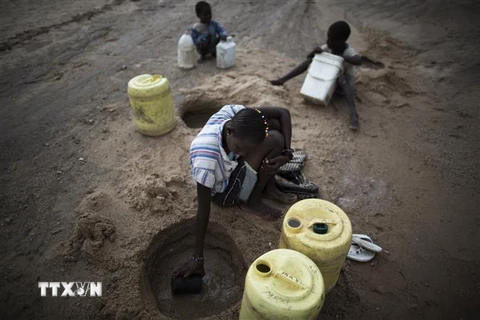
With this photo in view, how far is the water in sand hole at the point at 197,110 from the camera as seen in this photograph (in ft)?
13.6

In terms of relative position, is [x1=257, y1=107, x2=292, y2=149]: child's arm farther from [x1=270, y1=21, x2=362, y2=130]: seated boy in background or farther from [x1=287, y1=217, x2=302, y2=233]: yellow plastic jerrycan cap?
[x1=270, y1=21, x2=362, y2=130]: seated boy in background

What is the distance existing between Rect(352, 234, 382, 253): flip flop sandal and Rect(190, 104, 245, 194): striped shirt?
1.20 meters

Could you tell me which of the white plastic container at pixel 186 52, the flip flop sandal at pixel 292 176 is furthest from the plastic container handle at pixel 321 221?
the white plastic container at pixel 186 52

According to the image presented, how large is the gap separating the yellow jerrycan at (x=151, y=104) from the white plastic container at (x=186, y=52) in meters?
1.56

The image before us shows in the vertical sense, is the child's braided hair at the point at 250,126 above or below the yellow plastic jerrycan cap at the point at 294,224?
above

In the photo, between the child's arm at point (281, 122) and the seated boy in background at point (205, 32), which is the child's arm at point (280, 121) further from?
the seated boy in background at point (205, 32)

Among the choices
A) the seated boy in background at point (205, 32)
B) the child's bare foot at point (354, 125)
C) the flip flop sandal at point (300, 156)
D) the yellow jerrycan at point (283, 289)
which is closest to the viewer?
the yellow jerrycan at point (283, 289)

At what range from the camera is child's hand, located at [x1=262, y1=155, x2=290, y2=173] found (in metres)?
2.40

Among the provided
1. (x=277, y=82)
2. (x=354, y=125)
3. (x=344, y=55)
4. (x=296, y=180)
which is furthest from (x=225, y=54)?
(x=296, y=180)

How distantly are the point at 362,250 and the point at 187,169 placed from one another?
1831 millimetres

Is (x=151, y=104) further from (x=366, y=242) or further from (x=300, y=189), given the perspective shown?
(x=366, y=242)

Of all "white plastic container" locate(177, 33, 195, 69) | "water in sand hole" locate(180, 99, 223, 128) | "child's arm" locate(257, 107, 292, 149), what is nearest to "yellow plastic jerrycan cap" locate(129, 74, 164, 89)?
"water in sand hole" locate(180, 99, 223, 128)

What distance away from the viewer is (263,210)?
2695 millimetres

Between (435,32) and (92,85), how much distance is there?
6.66m
